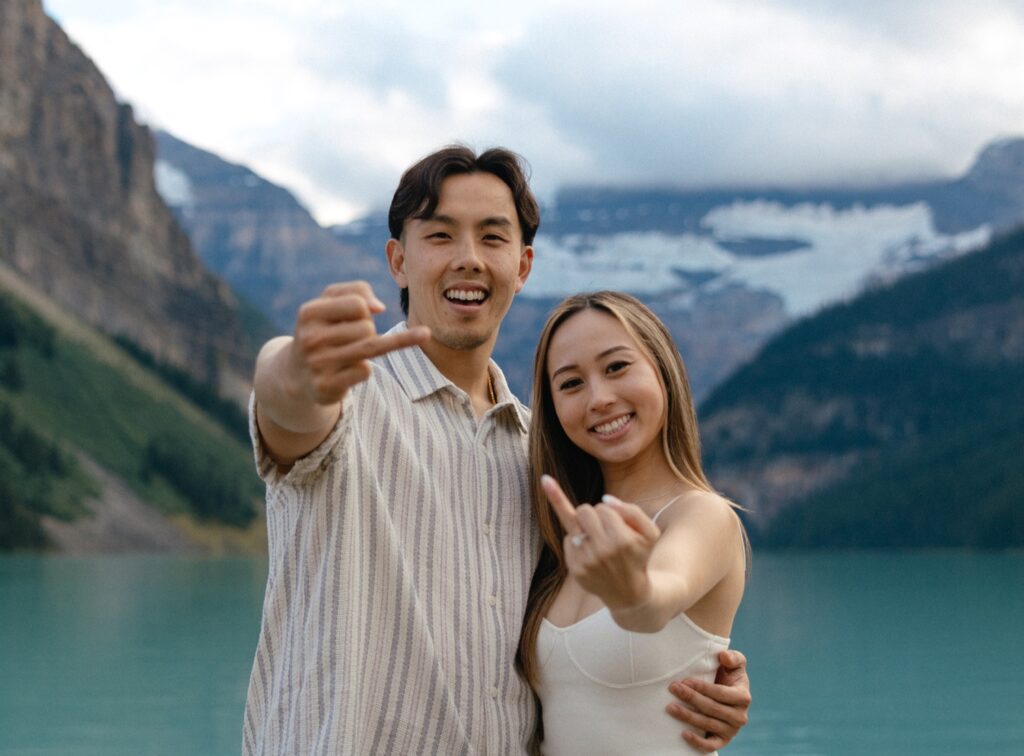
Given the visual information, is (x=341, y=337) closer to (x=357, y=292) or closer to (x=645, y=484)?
(x=357, y=292)

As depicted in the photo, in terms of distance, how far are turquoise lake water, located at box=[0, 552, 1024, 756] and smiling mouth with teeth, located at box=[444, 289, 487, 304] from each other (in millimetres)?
17946

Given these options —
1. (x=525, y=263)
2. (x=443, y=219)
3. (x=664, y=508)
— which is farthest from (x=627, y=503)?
(x=525, y=263)

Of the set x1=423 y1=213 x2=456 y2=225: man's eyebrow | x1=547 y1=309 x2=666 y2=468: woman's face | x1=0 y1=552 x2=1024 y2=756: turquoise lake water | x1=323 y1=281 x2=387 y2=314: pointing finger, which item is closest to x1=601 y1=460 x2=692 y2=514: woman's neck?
x1=547 y1=309 x2=666 y2=468: woman's face

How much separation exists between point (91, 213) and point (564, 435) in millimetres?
184544

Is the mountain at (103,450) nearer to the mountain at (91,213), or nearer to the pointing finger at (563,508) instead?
the mountain at (91,213)

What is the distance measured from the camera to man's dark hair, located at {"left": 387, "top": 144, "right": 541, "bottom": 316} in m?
6.17

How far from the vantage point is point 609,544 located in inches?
169

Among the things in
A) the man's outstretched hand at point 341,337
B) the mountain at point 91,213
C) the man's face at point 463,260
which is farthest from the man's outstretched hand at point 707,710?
the mountain at point 91,213

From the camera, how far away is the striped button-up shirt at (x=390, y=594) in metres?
5.36

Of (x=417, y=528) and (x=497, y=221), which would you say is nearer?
(x=417, y=528)

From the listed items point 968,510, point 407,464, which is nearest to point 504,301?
point 407,464

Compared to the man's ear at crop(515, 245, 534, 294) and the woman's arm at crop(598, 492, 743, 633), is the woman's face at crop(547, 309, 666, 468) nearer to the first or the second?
the woman's arm at crop(598, 492, 743, 633)

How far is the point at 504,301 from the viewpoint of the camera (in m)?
6.32

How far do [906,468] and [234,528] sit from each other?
282 feet
